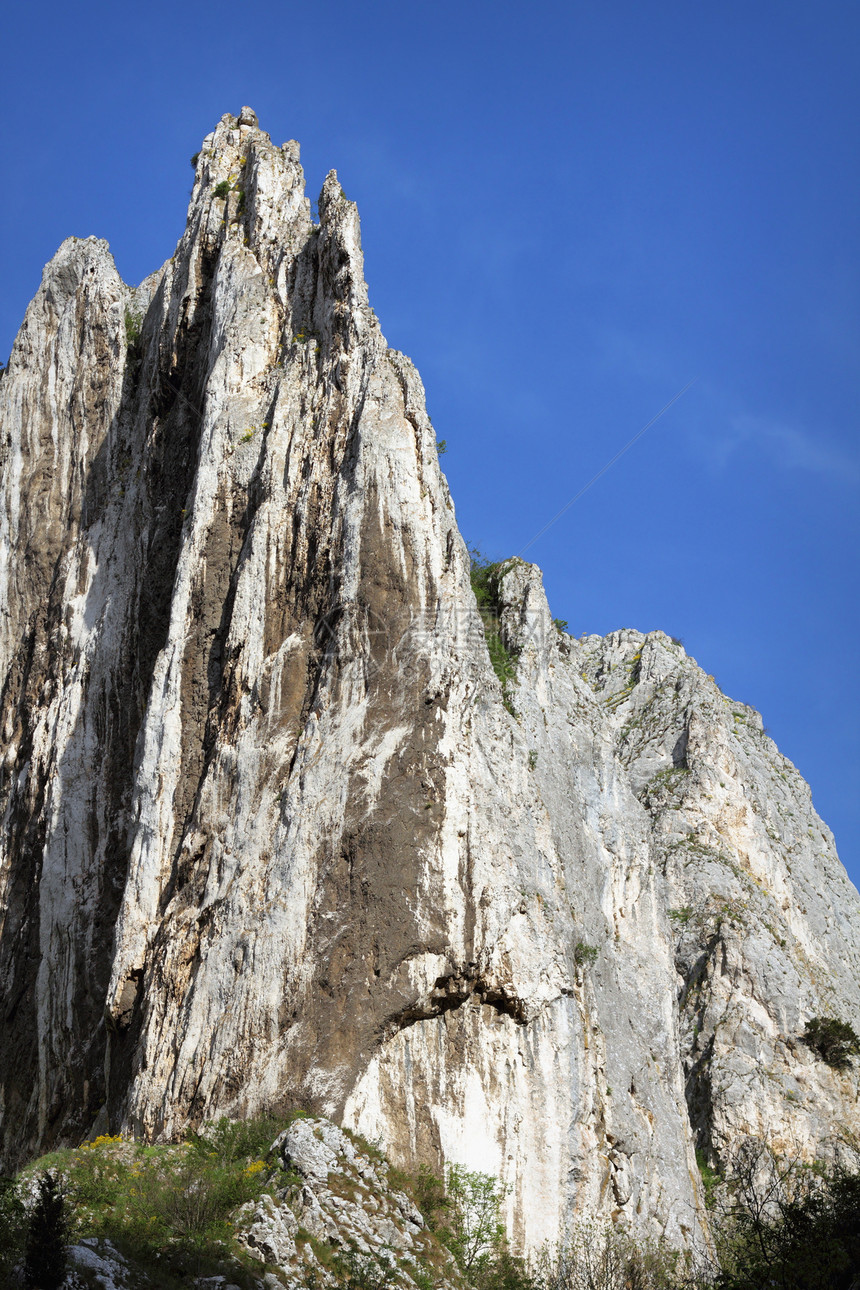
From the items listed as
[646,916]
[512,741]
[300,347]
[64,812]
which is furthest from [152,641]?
[646,916]

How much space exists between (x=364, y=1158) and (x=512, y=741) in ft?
32.0

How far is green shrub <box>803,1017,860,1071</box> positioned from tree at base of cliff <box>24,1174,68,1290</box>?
2710cm

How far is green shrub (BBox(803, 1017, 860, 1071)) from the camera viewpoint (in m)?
38.5

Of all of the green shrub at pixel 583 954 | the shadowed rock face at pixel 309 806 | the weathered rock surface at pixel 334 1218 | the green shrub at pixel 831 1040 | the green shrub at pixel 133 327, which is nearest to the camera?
the weathered rock surface at pixel 334 1218

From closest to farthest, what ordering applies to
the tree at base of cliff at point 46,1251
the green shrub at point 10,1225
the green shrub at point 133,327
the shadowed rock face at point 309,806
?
the tree at base of cliff at point 46,1251, the green shrub at point 10,1225, the shadowed rock face at point 309,806, the green shrub at point 133,327

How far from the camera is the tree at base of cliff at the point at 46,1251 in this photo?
1636cm

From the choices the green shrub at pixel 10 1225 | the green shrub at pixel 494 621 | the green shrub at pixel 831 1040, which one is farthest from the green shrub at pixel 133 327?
the green shrub at pixel 831 1040

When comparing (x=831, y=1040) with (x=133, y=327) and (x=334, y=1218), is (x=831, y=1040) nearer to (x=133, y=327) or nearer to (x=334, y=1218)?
(x=334, y=1218)

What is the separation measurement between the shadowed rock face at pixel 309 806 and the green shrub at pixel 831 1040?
22.9 inches

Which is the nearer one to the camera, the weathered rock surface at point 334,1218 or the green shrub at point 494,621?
the weathered rock surface at point 334,1218

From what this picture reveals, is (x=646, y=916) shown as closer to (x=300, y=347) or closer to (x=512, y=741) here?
(x=512, y=741)

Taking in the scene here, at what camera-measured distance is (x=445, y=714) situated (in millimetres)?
26172

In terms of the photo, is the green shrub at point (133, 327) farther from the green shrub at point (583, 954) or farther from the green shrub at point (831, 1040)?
the green shrub at point (831, 1040)

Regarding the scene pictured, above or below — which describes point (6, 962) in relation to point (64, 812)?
below
